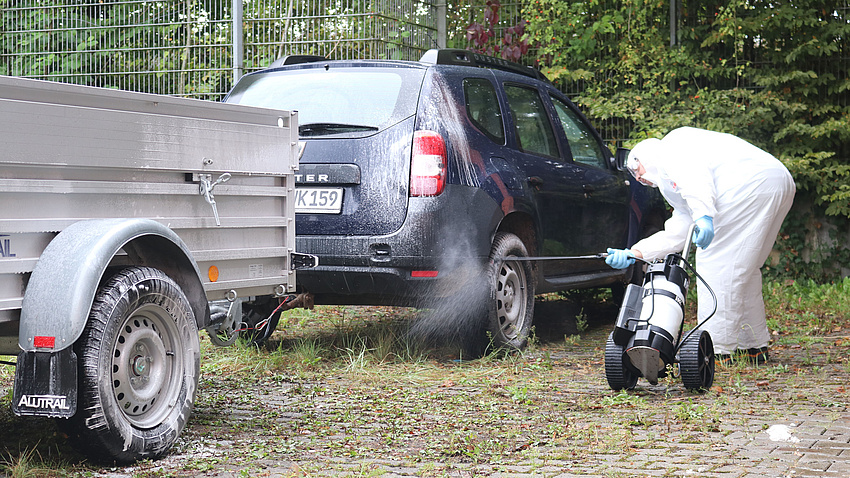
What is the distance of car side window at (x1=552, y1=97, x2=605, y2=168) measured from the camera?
7.77 meters

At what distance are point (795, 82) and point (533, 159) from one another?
5215 mm

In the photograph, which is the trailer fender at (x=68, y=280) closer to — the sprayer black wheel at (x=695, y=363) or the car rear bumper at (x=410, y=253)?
the car rear bumper at (x=410, y=253)

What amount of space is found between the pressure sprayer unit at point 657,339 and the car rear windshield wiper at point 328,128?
191 cm

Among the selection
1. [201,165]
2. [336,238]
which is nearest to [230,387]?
[336,238]

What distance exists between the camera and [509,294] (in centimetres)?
676

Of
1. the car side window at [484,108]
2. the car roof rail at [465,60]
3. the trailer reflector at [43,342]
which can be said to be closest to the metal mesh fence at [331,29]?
the car roof rail at [465,60]

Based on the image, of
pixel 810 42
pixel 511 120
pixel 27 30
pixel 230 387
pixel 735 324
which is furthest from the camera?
pixel 27 30

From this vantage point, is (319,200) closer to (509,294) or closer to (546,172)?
(509,294)

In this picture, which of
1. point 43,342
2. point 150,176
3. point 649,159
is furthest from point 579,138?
point 43,342

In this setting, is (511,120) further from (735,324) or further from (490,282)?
(735,324)

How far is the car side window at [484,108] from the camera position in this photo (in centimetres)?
655

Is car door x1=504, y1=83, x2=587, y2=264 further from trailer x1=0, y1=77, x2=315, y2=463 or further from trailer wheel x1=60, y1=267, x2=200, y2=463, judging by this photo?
trailer wheel x1=60, y1=267, x2=200, y2=463

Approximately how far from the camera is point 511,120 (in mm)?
6945

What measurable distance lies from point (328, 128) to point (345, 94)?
28cm
